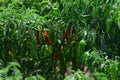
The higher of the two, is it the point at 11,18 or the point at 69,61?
the point at 11,18

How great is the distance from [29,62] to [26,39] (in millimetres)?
249

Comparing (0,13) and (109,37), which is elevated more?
(0,13)

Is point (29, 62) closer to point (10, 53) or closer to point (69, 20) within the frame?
point (10, 53)

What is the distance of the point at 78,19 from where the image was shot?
226cm

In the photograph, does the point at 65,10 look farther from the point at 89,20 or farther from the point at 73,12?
the point at 89,20

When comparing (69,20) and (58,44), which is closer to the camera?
(69,20)

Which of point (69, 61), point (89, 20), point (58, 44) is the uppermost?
point (89, 20)

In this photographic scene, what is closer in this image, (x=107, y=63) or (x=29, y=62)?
(x=107, y=63)

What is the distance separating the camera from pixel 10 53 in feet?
8.05

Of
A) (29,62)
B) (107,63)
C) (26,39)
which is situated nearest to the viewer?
(107,63)

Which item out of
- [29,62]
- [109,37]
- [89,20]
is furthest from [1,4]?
[109,37]

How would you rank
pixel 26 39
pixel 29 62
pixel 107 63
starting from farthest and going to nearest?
pixel 29 62 < pixel 26 39 < pixel 107 63

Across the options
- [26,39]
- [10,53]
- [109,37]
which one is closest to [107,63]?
[109,37]

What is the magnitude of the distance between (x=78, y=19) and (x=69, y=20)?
0.06 metres
